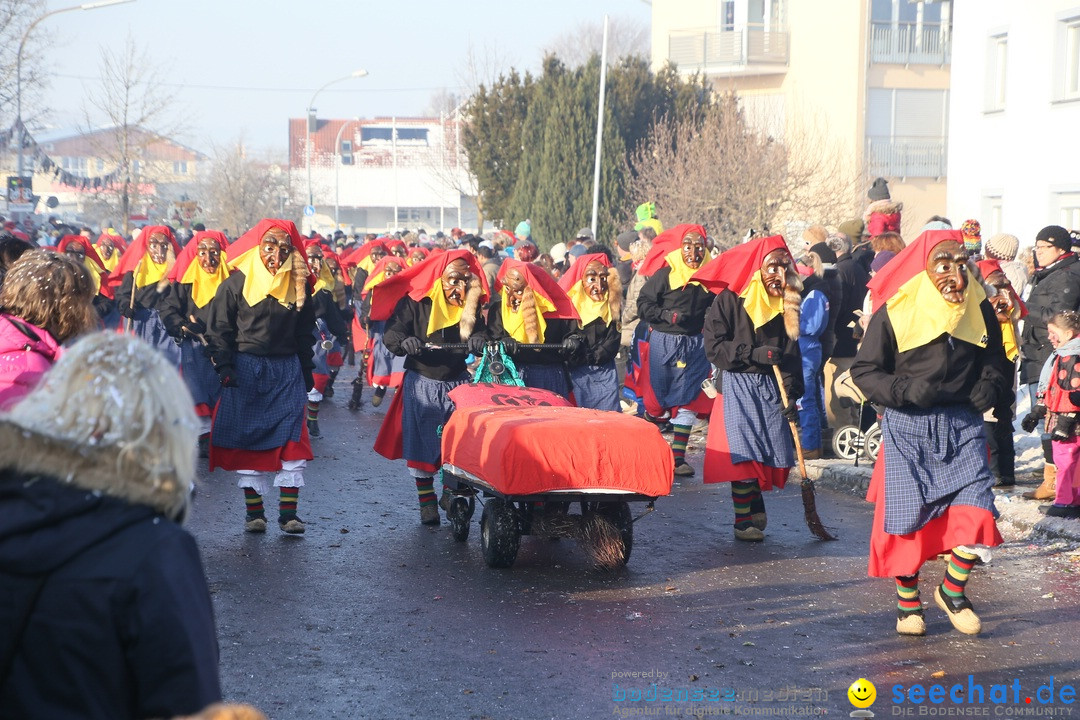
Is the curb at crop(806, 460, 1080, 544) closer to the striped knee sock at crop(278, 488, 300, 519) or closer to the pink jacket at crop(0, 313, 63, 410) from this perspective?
the striped knee sock at crop(278, 488, 300, 519)

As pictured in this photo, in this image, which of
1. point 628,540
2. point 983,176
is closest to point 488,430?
point 628,540

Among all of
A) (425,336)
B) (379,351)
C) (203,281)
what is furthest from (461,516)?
(379,351)

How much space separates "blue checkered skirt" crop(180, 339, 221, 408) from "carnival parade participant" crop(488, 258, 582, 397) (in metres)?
3.67

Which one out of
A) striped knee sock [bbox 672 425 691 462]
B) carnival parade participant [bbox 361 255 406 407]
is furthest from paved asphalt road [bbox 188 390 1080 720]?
carnival parade participant [bbox 361 255 406 407]

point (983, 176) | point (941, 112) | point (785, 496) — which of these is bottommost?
point (785, 496)

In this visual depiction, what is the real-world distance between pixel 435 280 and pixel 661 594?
3.34 m

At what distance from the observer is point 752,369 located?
31.3 ft

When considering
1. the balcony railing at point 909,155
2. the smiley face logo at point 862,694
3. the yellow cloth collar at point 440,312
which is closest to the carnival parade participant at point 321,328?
the yellow cloth collar at point 440,312

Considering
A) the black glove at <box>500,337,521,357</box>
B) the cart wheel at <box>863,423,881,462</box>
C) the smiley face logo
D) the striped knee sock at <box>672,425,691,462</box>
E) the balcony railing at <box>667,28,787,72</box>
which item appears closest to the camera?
the smiley face logo

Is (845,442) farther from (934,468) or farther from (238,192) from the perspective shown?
(238,192)

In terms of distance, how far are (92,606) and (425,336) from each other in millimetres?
7627

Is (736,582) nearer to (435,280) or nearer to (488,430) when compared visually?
(488,430)

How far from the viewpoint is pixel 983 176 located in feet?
81.7

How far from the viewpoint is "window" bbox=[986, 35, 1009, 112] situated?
80.5ft
